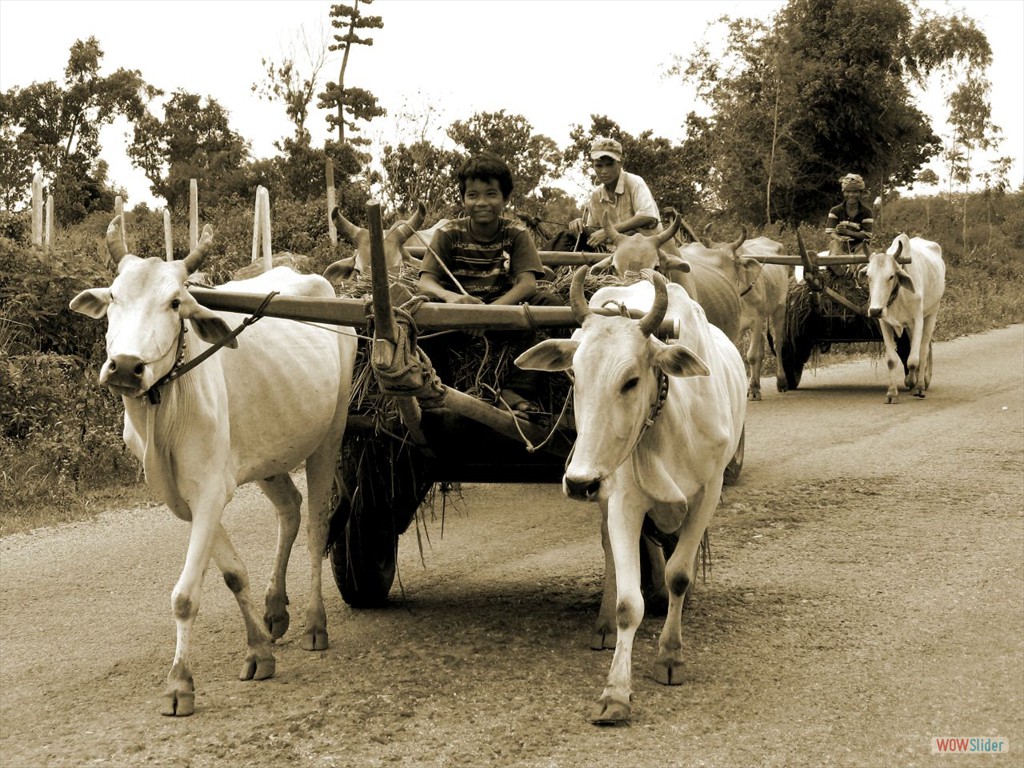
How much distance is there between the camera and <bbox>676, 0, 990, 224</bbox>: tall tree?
2450cm

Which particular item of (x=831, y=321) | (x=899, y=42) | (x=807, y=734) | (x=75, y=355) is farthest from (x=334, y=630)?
(x=899, y=42)

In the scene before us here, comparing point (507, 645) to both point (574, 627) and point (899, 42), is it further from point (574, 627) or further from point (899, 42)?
point (899, 42)

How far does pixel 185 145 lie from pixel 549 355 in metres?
28.1

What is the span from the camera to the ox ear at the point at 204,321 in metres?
4.45

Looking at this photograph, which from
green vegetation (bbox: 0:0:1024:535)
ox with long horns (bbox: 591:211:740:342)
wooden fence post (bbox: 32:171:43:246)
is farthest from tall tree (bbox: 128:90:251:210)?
ox with long horns (bbox: 591:211:740:342)

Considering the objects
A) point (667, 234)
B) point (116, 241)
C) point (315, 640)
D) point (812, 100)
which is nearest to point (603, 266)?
point (667, 234)

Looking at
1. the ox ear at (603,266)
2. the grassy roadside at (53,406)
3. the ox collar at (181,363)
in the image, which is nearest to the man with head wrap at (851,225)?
the grassy roadside at (53,406)

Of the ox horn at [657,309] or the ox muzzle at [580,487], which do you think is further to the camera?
the ox horn at [657,309]

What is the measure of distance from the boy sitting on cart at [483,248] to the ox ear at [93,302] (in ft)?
4.53

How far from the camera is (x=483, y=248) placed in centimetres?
567

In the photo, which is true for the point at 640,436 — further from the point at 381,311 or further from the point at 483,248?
the point at 483,248

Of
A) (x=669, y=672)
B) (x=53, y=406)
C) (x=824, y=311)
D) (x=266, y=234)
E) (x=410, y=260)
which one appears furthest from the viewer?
(x=824, y=311)

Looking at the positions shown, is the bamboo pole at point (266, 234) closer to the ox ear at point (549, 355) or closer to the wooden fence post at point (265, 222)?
the wooden fence post at point (265, 222)

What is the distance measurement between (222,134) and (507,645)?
27952 millimetres
